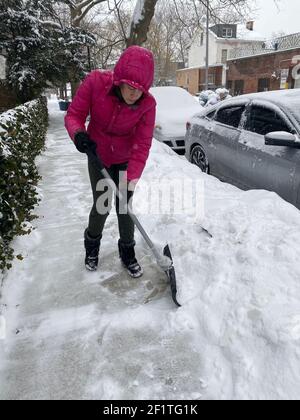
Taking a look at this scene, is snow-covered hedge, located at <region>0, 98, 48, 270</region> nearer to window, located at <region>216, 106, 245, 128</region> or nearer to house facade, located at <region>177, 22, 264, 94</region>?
window, located at <region>216, 106, 245, 128</region>

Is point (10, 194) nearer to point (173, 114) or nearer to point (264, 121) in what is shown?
point (264, 121)

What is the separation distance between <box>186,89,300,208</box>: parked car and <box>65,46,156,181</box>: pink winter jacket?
191 centimetres

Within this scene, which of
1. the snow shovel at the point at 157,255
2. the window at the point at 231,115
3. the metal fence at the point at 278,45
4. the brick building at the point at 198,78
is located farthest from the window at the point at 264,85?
the snow shovel at the point at 157,255

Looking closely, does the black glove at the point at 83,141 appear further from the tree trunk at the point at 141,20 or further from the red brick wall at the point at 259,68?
the red brick wall at the point at 259,68

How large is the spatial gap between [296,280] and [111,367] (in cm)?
132

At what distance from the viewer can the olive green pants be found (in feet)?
9.21

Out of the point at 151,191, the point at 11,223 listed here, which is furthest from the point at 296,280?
the point at 151,191

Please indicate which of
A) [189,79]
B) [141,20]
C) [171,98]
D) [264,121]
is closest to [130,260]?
[264,121]

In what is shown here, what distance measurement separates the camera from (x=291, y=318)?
207 centimetres

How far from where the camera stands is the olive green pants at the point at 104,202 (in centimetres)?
281

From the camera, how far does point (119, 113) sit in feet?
8.23

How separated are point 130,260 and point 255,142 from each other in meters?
2.55

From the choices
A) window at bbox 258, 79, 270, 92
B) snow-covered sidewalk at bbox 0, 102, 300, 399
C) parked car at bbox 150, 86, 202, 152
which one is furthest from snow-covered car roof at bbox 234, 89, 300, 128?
window at bbox 258, 79, 270, 92
